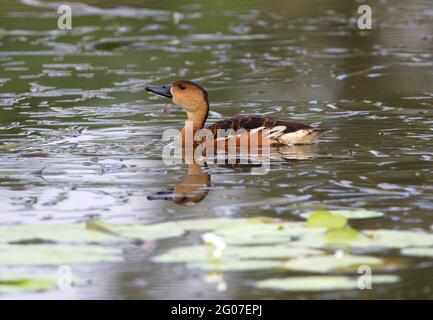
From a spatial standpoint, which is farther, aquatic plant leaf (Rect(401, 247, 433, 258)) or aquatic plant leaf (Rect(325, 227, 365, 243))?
aquatic plant leaf (Rect(325, 227, 365, 243))

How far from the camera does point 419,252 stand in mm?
6859

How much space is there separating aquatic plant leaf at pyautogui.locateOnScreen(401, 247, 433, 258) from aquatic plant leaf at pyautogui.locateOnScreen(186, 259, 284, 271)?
2.60 ft

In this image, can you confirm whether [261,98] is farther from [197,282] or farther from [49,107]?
[197,282]

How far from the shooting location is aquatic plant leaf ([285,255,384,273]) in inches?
258

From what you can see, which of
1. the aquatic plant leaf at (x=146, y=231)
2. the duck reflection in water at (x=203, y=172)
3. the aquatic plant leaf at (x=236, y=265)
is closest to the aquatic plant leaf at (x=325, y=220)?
the aquatic plant leaf at (x=236, y=265)

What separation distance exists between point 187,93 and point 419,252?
16.7 ft

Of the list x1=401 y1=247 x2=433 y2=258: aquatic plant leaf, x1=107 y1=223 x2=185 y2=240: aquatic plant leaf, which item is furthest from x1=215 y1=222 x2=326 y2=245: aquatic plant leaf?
x1=401 y1=247 x2=433 y2=258: aquatic plant leaf

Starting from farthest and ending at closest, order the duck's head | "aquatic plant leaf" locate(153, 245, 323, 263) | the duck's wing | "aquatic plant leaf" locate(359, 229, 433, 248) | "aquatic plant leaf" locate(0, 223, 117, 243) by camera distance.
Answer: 1. the duck's head
2. the duck's wing
3. "aquatic plant leaf" locate(0, 223, 117, 243)
4. "aquatic plant leaf" locate(359, 229, 433, 248)
5. "aquatic plant leaf" locate(153, 245, 323, 263)

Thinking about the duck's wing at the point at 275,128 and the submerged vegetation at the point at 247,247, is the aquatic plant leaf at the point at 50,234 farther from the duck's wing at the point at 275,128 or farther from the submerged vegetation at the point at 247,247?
the duck's wing at the point at 275,128

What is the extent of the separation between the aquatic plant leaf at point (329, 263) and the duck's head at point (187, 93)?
4.92 meters

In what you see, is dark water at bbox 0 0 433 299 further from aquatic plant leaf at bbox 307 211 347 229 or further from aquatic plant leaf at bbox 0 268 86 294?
aquatic plant leaf at bbox 307 211 347 229

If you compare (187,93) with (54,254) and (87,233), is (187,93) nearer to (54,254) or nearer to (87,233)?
(87,233)

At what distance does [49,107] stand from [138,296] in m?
7.56
